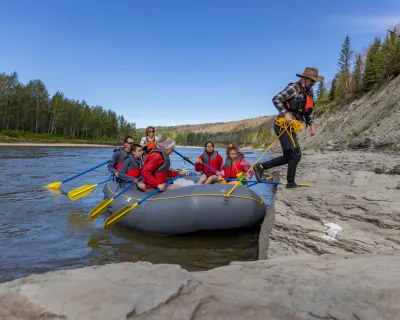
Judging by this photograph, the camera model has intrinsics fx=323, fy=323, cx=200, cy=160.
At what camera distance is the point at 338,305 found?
171 cm

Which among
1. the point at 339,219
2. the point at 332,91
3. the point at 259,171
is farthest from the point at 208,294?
the point at 332,91

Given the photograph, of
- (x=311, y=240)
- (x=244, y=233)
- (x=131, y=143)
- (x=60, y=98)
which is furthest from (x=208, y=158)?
(x=60, y=98)

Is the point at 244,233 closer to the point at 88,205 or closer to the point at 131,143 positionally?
the point at 131,143

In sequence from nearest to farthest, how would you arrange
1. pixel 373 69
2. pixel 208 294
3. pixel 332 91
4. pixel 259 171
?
pixel 208 294
pixel 259 171
pixel 373 69
pixel 332 91

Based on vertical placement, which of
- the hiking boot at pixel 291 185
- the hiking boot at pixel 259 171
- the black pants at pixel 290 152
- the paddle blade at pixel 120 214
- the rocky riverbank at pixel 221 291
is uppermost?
the black pants at pixel 290 152

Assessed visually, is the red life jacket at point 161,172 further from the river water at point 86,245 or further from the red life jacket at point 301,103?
the red life jacket at point 301,103

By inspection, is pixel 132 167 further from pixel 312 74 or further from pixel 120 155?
pixel 312 74

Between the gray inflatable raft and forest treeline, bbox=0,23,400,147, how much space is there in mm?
16166

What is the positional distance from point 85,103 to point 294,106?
8463 centimetres

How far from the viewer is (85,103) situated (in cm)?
8306

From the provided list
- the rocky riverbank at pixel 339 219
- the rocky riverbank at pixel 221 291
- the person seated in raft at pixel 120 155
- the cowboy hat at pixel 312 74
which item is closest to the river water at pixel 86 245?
the rocky riverbank at pixel 339 219

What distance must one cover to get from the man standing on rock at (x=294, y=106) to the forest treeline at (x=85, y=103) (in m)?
15.1

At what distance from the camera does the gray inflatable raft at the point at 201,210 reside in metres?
5.59

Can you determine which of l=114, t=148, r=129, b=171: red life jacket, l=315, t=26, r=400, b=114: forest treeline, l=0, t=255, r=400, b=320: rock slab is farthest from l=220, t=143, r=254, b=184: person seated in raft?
l=315, t=26, r=400, b=114: forest treeline
